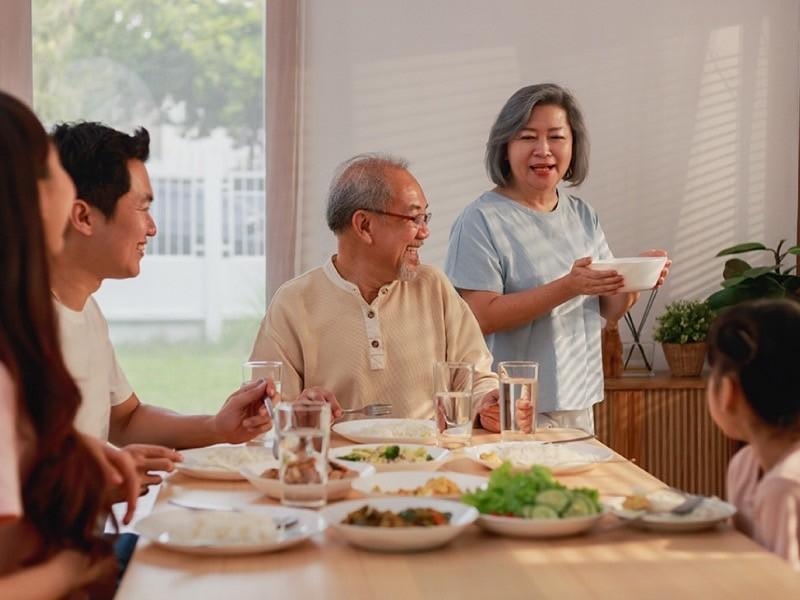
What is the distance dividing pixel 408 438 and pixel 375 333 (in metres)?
0.56

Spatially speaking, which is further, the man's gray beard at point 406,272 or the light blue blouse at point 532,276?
the light blue blouse at point 532,276

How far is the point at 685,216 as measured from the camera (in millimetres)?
5008

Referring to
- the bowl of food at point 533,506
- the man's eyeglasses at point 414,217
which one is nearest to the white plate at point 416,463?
the bowl of food at point 533,506

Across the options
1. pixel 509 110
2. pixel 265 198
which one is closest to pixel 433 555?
pixel 509 110

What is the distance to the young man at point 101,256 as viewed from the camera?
2.64 metres

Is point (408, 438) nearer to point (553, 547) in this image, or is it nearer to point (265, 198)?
point (553, 547)

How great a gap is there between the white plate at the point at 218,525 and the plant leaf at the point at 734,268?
3.20m

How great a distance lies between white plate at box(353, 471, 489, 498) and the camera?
2199 mm

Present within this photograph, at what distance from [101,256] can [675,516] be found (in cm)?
133

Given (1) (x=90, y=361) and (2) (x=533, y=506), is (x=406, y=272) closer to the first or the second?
(1) (x=90, y=361)

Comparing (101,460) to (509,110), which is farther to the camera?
(509,110)

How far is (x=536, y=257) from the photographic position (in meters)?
3.61

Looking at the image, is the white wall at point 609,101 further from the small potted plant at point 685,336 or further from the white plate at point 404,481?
the white plate at point 404,481

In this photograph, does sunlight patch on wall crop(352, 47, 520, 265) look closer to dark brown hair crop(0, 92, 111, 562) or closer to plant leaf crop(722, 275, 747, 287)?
plant leaf crop(722, 275, 747, 287)
